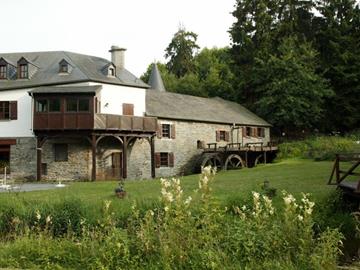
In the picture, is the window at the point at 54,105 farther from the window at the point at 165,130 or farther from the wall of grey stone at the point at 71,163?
the window at the point at 165,130

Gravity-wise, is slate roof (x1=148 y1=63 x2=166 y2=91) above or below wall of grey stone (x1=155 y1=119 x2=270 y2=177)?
above

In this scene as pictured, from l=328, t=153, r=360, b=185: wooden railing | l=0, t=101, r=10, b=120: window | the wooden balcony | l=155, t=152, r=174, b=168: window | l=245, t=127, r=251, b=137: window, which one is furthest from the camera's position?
l=245, t=127, r=251, b=137: window

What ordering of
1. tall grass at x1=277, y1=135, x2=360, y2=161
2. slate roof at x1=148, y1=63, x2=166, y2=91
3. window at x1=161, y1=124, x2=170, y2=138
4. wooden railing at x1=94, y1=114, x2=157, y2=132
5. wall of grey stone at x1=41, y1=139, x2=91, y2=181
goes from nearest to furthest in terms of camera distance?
wooden railing at x1=94, y1=114, x2=157, y2=132 → wall of grey stone at x1=41, y1=139, x2=91, y2=181 → tall grass at x1=277, y1=135, x2=360, y2=161 → window at x1=161, y1=124, x2=170, y2=138 → slate roof at x1=148, y1=63, x2=166, y2=91

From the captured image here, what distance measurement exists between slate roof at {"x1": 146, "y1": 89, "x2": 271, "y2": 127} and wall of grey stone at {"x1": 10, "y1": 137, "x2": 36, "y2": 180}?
751 centimetres

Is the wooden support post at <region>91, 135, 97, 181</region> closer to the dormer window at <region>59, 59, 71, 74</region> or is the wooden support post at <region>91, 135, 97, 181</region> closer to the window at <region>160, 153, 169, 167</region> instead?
the dormer window at <region>59, 59, 71, 74</region>

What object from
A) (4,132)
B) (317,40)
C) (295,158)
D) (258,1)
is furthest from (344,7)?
(4,132)

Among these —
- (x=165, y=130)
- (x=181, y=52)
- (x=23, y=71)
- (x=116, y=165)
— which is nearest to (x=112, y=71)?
(x=165, y=130)

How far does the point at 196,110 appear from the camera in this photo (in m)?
36.3

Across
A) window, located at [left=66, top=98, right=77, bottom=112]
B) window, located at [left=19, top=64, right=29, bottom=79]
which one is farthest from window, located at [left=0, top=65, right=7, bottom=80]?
window, located at [left=66, top=98, right=77, bottom=112]

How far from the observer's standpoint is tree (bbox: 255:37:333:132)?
38594 mm

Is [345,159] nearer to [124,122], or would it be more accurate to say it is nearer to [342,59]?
[124,122]

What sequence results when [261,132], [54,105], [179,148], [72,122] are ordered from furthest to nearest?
[261,132]
[179,148]
[54,105]
[72,122]

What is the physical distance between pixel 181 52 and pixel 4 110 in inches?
1368

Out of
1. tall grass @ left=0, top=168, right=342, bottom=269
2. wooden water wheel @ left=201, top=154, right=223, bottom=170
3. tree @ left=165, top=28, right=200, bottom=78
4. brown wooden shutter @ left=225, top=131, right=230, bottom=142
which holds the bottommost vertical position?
tall grass @ left=0, top=168, right=342, bottom=269
